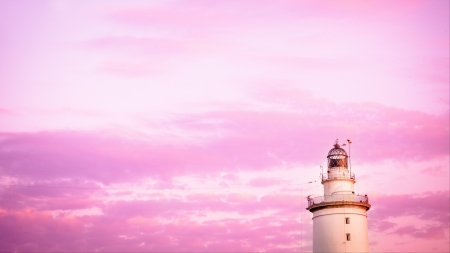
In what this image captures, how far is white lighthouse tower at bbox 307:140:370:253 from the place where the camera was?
8175cm

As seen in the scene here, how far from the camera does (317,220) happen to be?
83.8 m

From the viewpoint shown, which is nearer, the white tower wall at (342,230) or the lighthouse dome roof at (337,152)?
the white tower wall at (342,230)

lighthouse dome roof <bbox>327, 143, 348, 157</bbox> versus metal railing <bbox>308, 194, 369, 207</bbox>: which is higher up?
lighthouse dome roof <bbox>327, 143, 348, 157</bbox>

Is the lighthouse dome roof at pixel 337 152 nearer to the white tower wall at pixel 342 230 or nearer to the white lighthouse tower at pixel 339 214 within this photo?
the white lighthouse tower at pixel 339 214

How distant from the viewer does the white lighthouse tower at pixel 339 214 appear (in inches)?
3219

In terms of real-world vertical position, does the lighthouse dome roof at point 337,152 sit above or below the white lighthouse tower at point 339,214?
above

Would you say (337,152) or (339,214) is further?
(337,152)

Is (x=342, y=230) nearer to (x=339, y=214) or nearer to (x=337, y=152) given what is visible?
(x=339, y=214)

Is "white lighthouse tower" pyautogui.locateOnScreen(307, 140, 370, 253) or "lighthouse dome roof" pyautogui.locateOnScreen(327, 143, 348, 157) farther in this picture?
"lighthouse dome roof" pyautogui.locateOnScreen(327, 143, 348, 157)

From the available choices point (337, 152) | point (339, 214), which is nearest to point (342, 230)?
point (339, 214)

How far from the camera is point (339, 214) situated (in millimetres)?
82250

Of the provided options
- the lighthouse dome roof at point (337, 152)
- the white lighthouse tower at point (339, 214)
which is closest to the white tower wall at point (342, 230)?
the white lighthouse tower at point (339, 214)

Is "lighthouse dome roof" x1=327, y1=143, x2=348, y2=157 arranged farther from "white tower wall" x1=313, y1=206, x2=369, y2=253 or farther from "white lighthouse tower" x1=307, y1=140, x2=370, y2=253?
"white tower wall" x1=313, y1=206, x2=369, y2=253

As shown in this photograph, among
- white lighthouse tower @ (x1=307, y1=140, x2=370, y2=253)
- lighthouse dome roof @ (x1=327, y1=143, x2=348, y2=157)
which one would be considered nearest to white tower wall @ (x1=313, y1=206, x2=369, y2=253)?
white lighthouse tower @ (x1=307, y1=140, x2=370, y2=253)
